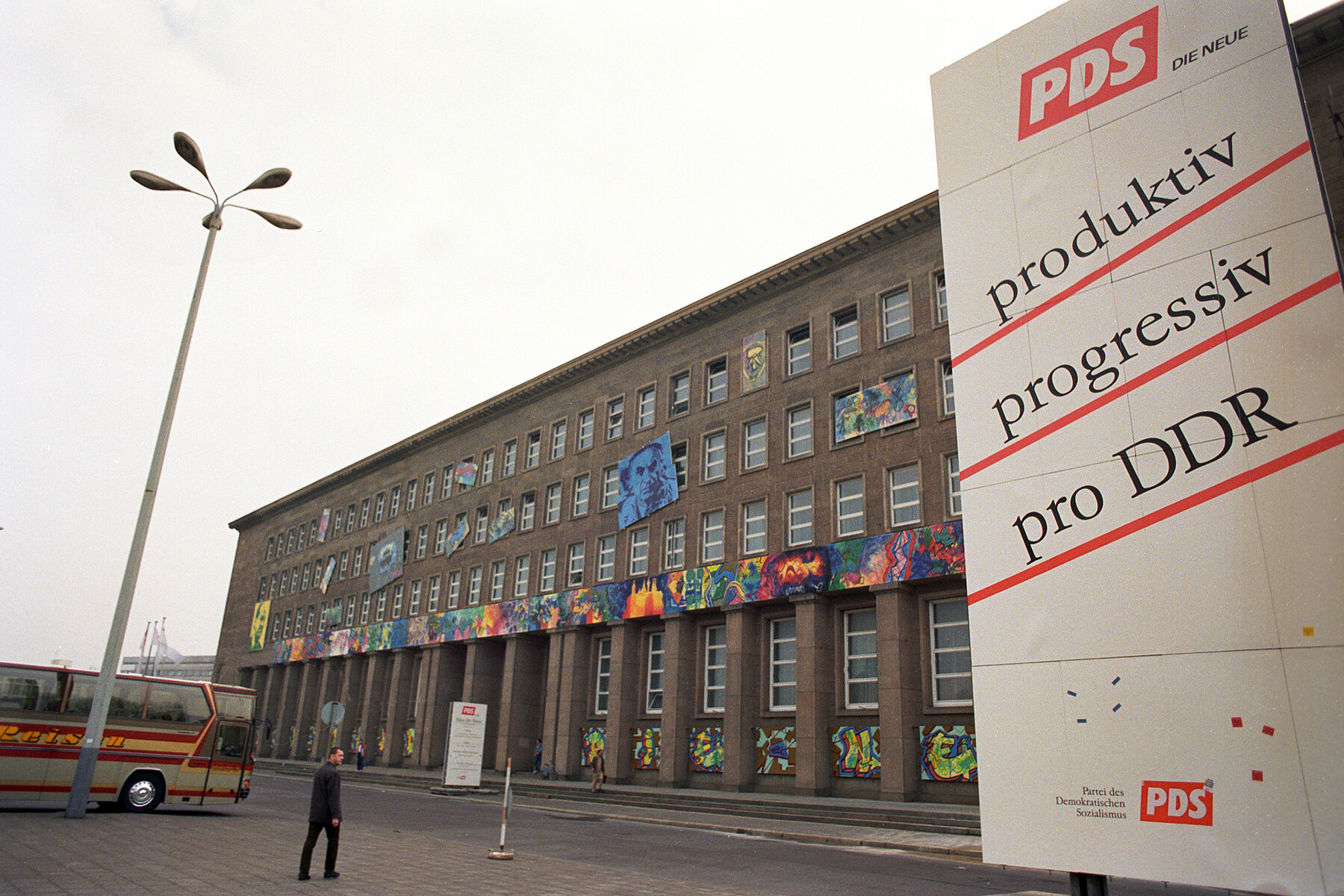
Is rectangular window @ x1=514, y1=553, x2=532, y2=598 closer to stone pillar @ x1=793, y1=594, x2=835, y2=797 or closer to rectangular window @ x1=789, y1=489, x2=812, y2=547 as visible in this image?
rectangular window @ x1=789, y1=489, x2=812, y2=547

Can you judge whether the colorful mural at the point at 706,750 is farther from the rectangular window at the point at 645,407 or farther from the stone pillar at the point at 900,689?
the rectangular window at the point at 645,407

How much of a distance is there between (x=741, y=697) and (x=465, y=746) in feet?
Answer: 55.8

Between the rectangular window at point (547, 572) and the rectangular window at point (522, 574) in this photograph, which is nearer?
the rectangular window at point (547, 572)

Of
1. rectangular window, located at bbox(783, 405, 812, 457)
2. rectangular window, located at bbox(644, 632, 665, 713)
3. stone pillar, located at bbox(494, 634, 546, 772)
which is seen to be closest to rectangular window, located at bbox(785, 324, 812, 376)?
rectangular window, located at bbox(783, 405, 812, 457)

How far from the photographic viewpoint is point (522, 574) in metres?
44.9

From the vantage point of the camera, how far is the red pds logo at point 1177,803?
5.14 meters

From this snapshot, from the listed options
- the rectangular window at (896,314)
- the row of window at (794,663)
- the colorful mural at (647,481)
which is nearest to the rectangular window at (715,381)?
the colorful mural at (647,481)

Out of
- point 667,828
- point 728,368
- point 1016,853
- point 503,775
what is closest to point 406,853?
point 667,828

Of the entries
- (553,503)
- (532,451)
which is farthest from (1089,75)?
(532,451)

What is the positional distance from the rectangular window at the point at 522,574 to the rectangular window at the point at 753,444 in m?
14.5

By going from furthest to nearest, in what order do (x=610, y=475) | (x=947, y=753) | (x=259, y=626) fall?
(x=259, y=626) < (x=610, y=475) < (x=947, y=753)

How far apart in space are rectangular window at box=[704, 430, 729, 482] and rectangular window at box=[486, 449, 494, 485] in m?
17.3

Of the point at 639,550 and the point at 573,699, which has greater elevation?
the point at 639,550

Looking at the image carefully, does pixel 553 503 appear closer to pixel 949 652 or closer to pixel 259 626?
pixel 949 652
